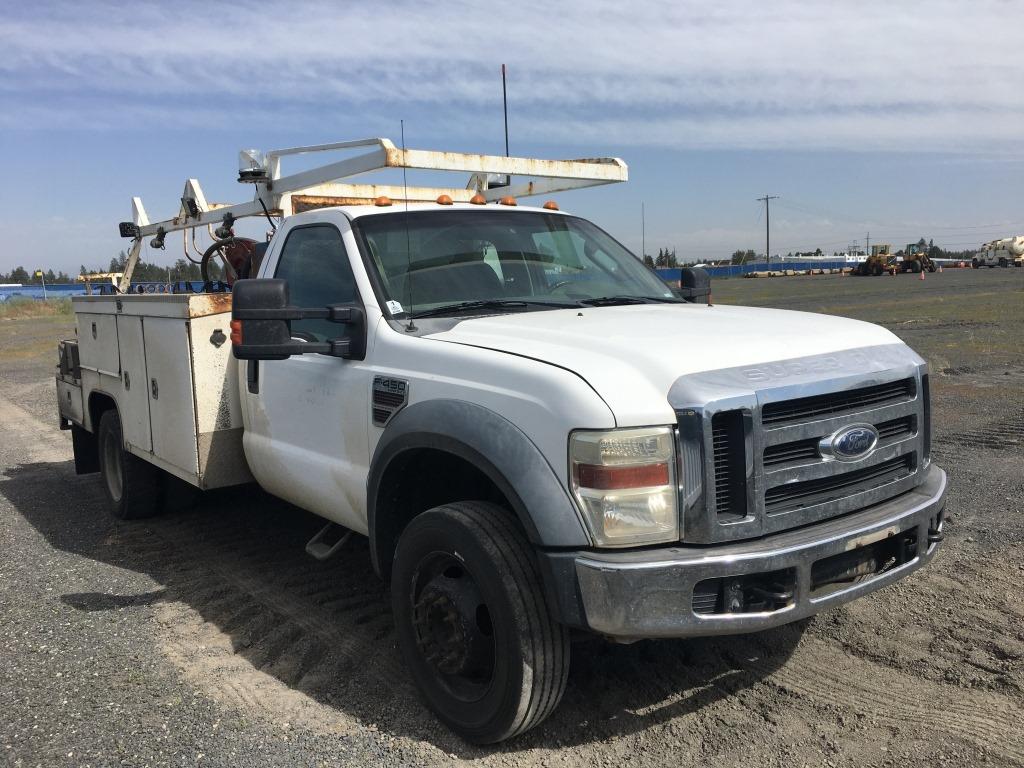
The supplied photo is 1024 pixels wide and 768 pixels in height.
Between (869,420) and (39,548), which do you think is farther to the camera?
(39,548)

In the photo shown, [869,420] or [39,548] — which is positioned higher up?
[869,420]

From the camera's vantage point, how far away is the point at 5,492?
714 cm

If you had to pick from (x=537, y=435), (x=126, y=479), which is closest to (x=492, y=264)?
(x=537, y=435)

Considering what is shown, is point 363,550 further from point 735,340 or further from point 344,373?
point 735,340

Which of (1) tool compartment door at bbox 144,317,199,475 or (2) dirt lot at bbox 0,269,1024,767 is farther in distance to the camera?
(1) tool compartment door at bbox 144,317,199,475

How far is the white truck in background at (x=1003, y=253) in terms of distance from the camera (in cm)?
6550

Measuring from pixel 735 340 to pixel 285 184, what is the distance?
3218 mm

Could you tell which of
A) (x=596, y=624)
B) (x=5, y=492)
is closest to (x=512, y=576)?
(x=596, y=624)

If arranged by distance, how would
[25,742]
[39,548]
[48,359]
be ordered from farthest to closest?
[48,359] → [39,548] → [25,742]

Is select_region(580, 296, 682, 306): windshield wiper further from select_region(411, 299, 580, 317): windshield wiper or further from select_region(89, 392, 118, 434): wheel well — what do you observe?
select_region(89, 392, 118, 434): wheel well

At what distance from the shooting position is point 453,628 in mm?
3084

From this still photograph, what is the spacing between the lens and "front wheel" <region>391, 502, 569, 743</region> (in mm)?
2805

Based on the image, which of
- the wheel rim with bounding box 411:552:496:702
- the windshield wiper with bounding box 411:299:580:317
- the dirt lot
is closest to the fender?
the wheel rim with bounding box 411:552:496:702

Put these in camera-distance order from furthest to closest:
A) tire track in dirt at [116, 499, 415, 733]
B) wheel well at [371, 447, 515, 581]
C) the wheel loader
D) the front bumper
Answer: the wheel loader, tire track in dirt at [116, 499, 415, 733], wheel well at [371, 447, 515, 581], the front bumper
